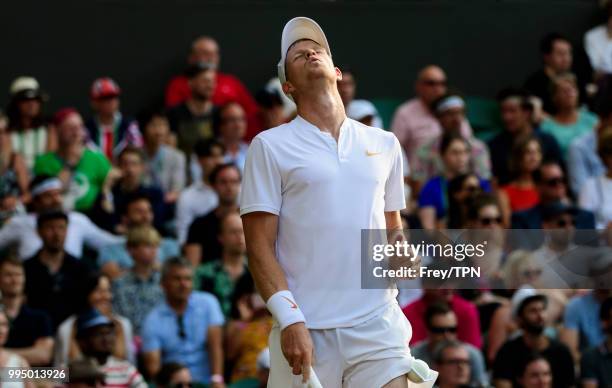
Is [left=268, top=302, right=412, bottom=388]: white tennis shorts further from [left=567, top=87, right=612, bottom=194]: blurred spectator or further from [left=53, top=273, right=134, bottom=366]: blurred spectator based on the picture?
[left=567, top=87, right=612, bottom=194]: blurred spectator

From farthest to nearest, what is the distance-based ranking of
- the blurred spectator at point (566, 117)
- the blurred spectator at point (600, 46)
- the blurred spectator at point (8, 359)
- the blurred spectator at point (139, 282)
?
the blurred spectator at point (600, 46), the blurred spectator at point (566, 117), the blurred spectator at point (139, 282), the blurred spectator at point (8, 359)

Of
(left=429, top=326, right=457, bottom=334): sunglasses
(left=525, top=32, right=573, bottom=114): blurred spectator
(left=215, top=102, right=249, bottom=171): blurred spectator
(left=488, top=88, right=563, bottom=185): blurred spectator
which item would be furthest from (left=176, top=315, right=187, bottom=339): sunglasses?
(left=525, top=32, right=573, bottom=114): blurred spectator

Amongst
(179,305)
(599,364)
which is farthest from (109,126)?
(599,364)

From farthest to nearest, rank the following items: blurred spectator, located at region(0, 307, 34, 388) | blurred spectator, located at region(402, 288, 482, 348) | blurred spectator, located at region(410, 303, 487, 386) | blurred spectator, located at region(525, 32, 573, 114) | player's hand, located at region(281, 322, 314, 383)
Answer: blurred spectator, located at region(525, 32, 573, 114) < blurred spectator, located at region(402, 288, 482, 348) < blurred spectator, located at region(410, 303, 487, 386) < blurred spectator, located at region(0, 307, 34, 388) < player's hand, located at region(281, 322, 314, 383)

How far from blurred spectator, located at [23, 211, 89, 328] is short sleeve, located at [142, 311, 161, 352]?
0.55 metres

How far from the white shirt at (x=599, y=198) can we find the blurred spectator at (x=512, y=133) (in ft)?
2.62

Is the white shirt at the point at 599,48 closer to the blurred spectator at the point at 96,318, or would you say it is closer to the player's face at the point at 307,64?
the blurred spectator at the point at 96,318

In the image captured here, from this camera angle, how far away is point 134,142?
1465 cm

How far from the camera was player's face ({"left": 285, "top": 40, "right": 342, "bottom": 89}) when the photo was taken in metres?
6.95

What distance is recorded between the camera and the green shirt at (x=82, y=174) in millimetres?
13695

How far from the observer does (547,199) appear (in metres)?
13.8

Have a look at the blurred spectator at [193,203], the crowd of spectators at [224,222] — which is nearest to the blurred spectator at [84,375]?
the crowd of spectators at [224,222]

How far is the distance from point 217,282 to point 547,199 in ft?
10.4

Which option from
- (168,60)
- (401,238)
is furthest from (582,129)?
(401,238)
